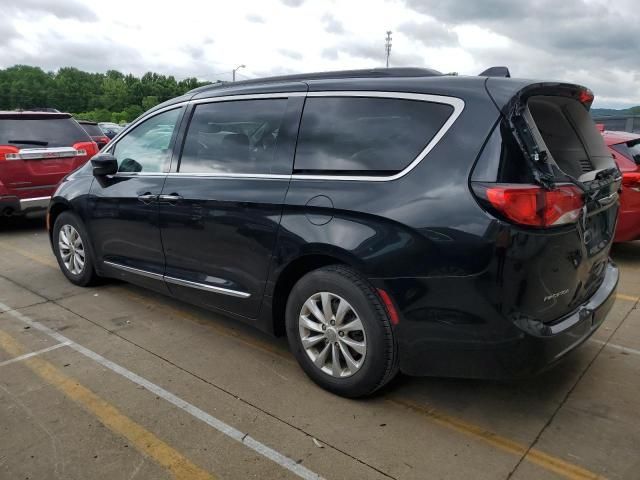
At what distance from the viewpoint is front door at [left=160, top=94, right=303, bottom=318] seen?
125 inches

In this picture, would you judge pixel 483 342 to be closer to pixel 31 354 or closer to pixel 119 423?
pixel 119 423

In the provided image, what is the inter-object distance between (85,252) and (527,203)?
3.84 m

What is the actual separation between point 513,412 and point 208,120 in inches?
105

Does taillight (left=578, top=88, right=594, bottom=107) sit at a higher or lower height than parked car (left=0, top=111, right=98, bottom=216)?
higher

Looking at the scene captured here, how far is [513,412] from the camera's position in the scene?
2.86 m

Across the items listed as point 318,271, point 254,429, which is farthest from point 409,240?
point 254,429

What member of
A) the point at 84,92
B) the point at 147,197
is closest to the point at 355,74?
the point at 147,197

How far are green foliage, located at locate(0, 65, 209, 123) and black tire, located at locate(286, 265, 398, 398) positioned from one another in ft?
344

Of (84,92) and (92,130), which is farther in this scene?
(84,92)

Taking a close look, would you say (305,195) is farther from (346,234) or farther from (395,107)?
(395,107)

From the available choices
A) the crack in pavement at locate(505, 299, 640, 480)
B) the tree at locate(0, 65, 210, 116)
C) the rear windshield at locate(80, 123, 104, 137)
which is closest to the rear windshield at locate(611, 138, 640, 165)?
the crack in pavement at locate(505, 299, 640, 480)

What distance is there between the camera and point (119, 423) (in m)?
2.78

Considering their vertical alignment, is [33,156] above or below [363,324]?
above

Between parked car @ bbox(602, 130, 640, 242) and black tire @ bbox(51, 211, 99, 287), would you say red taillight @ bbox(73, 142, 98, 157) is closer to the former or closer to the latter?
black tire @ bbox(51, 211, 99, 287)
